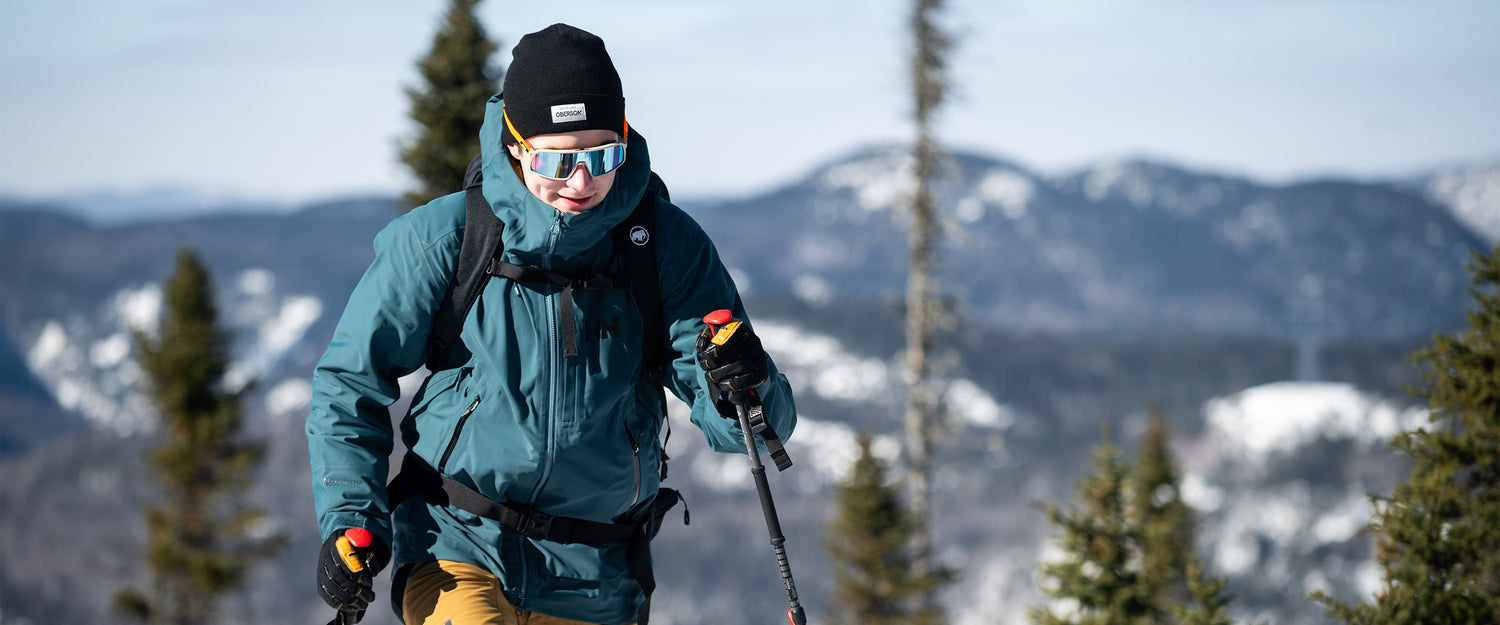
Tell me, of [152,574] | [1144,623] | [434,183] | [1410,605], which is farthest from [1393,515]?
[152,574]

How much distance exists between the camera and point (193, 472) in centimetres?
2828

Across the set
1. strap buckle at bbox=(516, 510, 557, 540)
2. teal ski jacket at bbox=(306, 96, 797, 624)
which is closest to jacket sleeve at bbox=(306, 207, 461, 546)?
teal ski jacket at bbox=(306, 96, 797, 624)

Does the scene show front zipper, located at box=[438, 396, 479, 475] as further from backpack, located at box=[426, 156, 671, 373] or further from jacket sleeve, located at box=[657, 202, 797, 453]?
jacket sleeve, located at box=[657, 202, 797, 453]

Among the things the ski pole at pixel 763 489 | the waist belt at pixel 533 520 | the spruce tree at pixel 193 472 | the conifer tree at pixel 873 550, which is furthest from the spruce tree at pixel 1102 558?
the spruce tree at pixel 193 472

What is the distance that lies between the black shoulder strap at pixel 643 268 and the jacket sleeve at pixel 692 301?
41mm

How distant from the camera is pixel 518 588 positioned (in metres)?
3.72

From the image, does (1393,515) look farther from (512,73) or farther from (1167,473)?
(1167,473)

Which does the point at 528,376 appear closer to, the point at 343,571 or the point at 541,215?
the point at 541,215

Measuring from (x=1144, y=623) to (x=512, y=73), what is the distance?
778 cm

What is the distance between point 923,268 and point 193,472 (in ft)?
60.7

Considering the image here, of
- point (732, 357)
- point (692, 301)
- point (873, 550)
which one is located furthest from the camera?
point (873, 550)

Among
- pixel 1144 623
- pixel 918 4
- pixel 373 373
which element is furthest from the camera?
pixel 918 4

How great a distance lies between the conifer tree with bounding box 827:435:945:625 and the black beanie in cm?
2039

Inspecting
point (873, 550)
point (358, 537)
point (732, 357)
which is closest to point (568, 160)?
point (732, 357)
